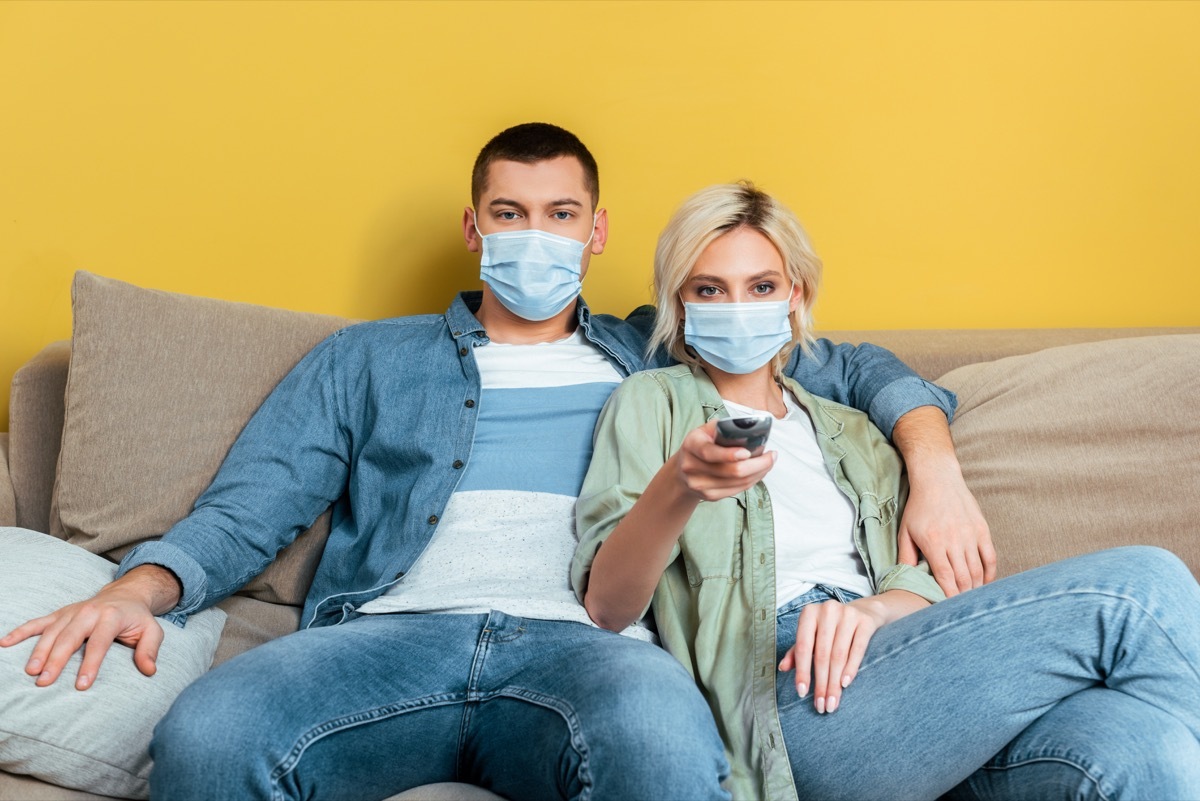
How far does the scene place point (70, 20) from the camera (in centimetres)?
200

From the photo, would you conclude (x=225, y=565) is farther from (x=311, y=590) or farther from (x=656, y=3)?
(x=656, y=3)

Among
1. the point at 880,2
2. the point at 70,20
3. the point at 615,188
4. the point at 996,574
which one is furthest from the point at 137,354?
the point at 880,2

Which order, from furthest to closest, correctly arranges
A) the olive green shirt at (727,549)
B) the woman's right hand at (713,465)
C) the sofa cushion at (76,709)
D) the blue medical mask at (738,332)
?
the blue medical mask at (738,332) < the olive green shirt at (727,549) < the sofa cushion at (76,709) < the woman's right hand at (713,465)

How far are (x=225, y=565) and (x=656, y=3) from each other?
4.57ft

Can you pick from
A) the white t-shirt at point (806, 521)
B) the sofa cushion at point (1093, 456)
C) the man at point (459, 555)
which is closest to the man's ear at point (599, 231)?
the man at point (459, 555)

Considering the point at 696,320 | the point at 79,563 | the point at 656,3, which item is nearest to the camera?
the point at 79,563

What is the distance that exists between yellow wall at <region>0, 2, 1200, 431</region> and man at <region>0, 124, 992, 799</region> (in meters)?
0.38

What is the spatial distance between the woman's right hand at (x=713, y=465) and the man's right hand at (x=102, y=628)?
706 mm

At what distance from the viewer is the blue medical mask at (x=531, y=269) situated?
168 centimetres

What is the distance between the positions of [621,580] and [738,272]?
53 centimetres

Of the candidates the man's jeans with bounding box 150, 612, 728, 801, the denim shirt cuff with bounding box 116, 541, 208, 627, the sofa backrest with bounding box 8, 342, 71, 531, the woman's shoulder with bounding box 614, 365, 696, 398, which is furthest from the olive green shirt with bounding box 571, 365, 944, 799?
the sofa backrest with bounding box 8, 342, 71, 531

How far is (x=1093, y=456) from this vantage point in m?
1.64

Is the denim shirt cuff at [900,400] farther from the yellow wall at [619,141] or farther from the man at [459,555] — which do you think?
the yellow wall at [619,141]

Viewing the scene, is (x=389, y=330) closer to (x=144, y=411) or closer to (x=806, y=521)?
(x=144, y=411)
